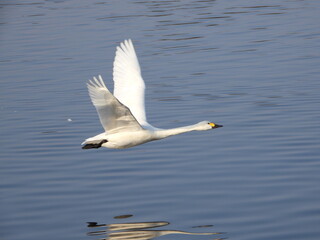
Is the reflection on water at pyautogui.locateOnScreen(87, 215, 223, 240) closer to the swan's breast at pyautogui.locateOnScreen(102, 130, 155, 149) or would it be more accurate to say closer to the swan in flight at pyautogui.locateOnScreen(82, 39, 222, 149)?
the swan in flight at pyautogui.locateOnScreen(82, 39, 222, 149)

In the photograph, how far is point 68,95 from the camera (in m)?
16.0

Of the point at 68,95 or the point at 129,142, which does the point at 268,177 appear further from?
the point at 68,95

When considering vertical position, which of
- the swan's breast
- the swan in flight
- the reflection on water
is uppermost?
the swan in flight

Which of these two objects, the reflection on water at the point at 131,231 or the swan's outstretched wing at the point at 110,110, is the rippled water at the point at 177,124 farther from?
the swan's outstretched wing at the point at 110,110

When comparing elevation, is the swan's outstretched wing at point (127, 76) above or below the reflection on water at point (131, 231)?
above

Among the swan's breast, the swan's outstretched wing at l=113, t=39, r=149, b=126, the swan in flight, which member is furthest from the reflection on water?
the swan's outstretched wing at l=113, t=39, r=149, b=126

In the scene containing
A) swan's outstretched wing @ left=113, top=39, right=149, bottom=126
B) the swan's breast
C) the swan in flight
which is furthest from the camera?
swan's outstretched wing @ left=113, top=39, right=149, bottom=126

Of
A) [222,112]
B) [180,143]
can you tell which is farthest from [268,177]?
[222,112]

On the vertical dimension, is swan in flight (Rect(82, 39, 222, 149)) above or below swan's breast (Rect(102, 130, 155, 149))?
above

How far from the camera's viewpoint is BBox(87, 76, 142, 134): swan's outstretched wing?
29.9 ft

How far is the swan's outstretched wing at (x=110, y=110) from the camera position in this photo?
29.9 ft

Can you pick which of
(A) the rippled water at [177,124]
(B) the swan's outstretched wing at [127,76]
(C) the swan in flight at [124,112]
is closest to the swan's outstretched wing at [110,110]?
(C) the swan in flight at [124,112]

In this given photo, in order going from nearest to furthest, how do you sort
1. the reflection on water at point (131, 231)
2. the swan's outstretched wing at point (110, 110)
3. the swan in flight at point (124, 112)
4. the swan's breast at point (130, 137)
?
the reflection on water at point (131, 231)
the swan's outstretched wing at point (110, 110)
the swan in flight at point (124, 112)
the swan's breast at point (130, 137)

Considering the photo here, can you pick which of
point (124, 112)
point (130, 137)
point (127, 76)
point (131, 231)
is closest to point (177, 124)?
point (127, 76)
